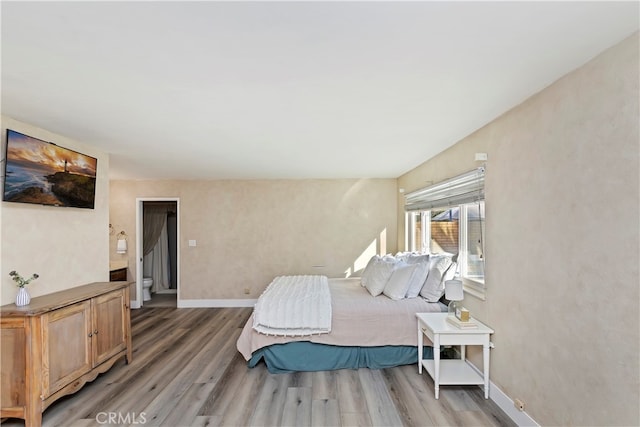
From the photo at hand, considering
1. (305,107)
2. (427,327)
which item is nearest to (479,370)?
(427,327)

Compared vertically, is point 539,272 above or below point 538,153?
below

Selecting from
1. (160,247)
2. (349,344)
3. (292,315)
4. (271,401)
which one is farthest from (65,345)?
(160,247)

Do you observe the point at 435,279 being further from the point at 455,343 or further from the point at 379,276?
the point at 455,343

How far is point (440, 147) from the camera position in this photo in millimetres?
3322

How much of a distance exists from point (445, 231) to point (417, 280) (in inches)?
32.0

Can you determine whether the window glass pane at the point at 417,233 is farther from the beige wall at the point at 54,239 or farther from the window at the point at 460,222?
the beige wall at the point at 54,239

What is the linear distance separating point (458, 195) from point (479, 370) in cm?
170

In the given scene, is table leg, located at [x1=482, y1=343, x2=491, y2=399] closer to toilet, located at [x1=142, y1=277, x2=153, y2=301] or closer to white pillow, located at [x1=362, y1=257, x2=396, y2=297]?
white pillow, located at [x1=362, y1=257, x2=396, y2=297]

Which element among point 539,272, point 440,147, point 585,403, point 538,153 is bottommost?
point 585,403

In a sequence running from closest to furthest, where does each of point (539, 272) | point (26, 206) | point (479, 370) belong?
1. point (539, 272)
2. point (26, 206)
3. point (479, 370)

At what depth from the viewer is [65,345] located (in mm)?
2365

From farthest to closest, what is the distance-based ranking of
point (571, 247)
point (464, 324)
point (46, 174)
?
point (46, 174) < point (464, 324) < point (571, 247)

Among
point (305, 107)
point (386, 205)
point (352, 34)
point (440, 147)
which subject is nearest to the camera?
point (352, 34)

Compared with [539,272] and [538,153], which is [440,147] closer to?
[538,153]
